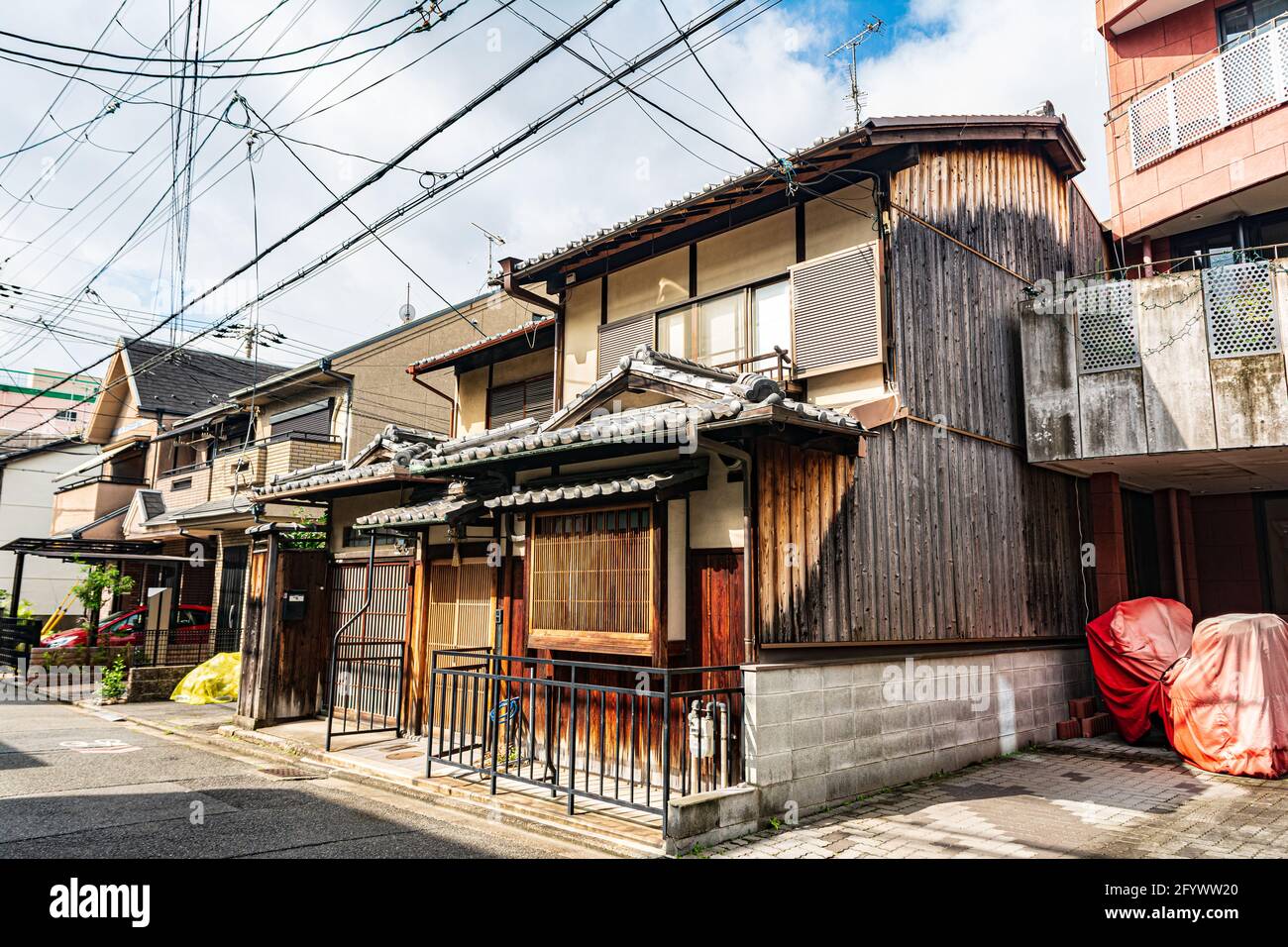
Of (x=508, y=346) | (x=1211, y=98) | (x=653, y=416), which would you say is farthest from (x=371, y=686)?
(x=1211, y=98)

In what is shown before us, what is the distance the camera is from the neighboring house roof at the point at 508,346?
13.5 meters

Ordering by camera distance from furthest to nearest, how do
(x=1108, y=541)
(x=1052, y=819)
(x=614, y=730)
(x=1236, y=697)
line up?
1. (x=1108, y=541)
2. (x=1236, y=697)
3. (x=614, y=730)
4. (x=1052, y=819)

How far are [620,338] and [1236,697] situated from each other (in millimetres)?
9074

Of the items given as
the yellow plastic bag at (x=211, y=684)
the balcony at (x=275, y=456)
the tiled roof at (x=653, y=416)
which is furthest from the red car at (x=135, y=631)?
the tiled roof at (x=653, y=416)

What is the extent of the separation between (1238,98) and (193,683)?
2123cm

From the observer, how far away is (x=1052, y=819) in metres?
7.20

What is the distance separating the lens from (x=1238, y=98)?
1201 cm

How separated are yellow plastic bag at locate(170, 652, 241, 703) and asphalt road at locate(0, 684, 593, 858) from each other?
16.9ft

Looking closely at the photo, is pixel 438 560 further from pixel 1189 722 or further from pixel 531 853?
pixel 1189 722

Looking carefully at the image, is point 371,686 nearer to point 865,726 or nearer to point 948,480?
point 865,726

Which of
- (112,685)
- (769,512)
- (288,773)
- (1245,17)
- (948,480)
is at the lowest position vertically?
(288,773)

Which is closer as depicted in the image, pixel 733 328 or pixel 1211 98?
pixel 733 328

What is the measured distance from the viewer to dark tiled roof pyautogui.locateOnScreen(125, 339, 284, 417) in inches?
1027
